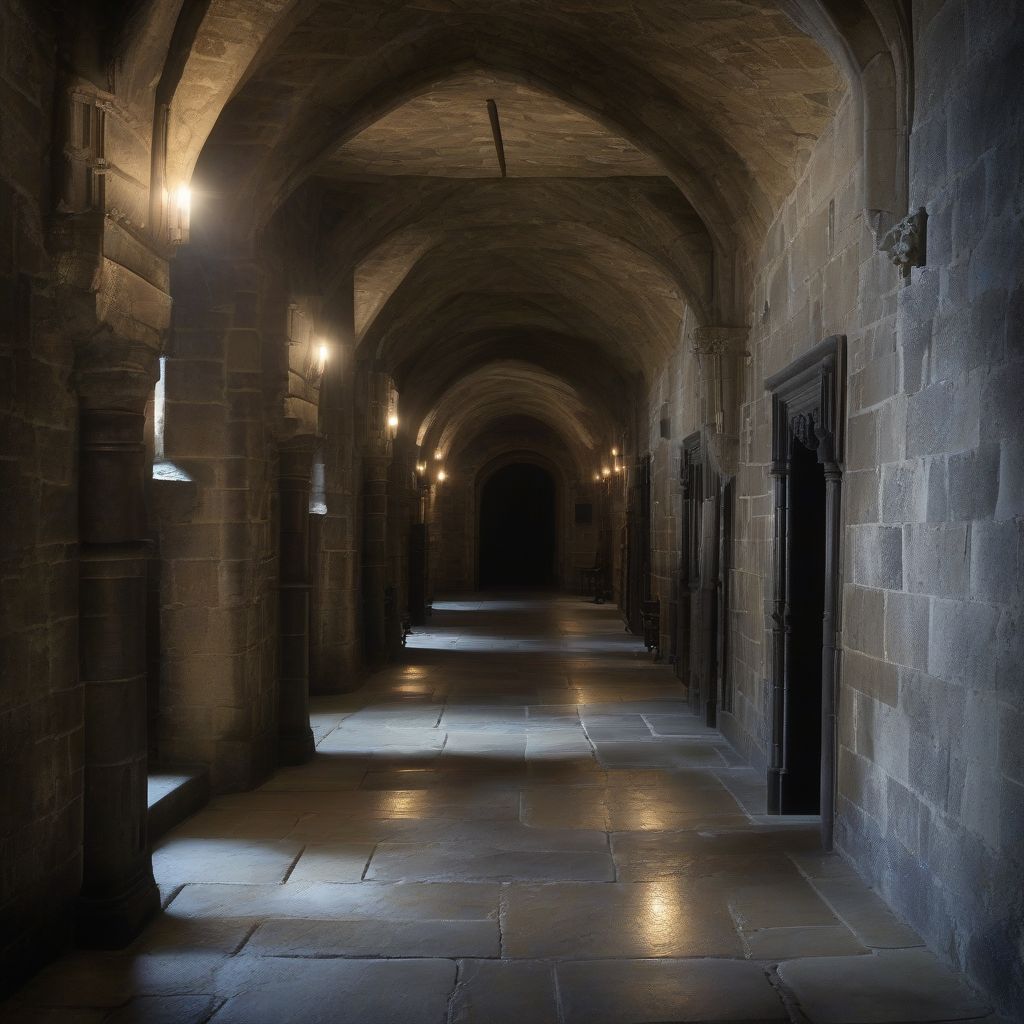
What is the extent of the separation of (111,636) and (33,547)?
56 cm

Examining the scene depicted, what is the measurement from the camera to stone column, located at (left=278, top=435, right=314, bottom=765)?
716 centimetres

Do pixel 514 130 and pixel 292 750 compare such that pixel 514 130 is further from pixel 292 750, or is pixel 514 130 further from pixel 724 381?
pixel 292 750

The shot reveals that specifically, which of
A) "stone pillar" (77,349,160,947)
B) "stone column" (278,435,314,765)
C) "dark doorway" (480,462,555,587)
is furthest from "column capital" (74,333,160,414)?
"dark doorway" (480,462,555,587)

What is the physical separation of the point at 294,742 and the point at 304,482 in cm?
170

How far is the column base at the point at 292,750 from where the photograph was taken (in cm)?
707

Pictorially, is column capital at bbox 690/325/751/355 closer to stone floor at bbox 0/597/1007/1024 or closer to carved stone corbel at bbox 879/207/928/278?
stone floor at bbox 0/597/1007/1024

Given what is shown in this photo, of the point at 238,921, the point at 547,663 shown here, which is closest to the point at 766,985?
the point at 238,921

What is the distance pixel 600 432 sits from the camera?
21812 millimetres

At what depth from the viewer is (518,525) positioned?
3288 centimetres

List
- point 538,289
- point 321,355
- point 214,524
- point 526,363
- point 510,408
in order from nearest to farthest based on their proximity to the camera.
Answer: point 214,524, point 321,355, point 538,289, point 526,363, point 510,408

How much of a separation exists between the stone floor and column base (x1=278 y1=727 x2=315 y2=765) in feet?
0.69

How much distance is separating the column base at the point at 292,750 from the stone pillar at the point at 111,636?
2.87 metres

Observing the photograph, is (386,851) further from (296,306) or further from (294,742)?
(296,306)

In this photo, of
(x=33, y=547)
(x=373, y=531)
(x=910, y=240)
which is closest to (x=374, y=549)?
(x=373, y=531)
